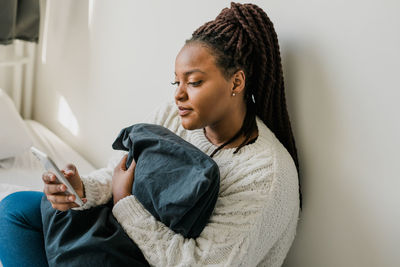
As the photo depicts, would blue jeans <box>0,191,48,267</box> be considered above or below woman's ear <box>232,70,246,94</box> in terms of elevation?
below

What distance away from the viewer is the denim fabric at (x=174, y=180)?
0.90 metres

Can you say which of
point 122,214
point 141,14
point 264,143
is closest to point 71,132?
point 141,14

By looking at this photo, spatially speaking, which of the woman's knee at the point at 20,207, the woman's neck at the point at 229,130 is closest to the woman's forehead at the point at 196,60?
the woman's neck at the point at 229,130

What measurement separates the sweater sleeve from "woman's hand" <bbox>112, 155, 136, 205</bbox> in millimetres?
102

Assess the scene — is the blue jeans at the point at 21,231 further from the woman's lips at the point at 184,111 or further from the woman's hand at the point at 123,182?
the woman's lips at the point at 184,111

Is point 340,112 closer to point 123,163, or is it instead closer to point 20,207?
point 123,163

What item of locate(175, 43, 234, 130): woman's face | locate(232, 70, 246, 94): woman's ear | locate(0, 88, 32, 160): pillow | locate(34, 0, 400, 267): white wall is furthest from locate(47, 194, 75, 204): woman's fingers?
locate(0, 88, 32, 160): pillow

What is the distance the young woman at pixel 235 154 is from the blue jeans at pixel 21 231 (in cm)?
13

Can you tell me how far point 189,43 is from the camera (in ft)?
3.43

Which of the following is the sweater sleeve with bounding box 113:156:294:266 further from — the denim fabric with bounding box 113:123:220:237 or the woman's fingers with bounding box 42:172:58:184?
the woman's fingers with bounding box 42:172:58:184

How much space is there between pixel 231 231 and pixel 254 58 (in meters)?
0.39

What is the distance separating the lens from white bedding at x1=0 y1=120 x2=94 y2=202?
1.57 m

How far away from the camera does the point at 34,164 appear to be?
5.73 feet

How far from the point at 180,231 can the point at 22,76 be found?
173 cm
